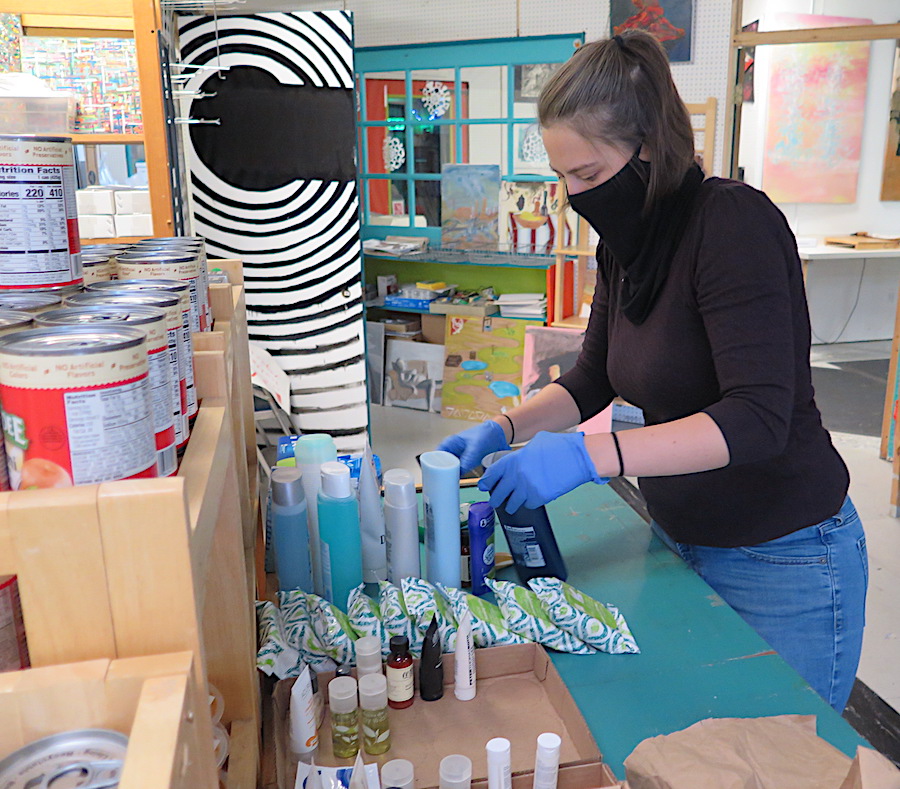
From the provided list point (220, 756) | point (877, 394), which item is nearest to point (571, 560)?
point (220, 756)

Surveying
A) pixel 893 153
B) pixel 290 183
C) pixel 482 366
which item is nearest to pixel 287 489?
pixel 290 183

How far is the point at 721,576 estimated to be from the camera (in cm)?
152

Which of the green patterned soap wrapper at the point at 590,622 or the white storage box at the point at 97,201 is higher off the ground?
the white storage box at the point at 97,201

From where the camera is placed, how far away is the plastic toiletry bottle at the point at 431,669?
3.82ft

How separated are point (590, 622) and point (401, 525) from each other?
358mm

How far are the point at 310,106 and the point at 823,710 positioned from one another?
3445 mm

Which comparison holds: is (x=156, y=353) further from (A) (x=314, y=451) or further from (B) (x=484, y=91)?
(B) (x=484, y=91)

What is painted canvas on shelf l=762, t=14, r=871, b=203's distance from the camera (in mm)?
6566

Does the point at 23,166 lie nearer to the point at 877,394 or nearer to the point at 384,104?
the point at 384,104

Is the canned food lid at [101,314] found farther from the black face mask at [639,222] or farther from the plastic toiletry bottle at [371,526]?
the black face mask at [639,222]

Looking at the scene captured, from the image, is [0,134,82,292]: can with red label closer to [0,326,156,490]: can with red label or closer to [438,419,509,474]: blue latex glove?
[0,326,156,490]: can with red label

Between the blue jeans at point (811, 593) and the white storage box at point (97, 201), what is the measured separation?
2217mm

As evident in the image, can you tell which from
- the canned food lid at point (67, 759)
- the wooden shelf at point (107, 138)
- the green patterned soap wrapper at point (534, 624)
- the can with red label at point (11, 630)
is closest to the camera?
the canned food lid at point (67, 759)

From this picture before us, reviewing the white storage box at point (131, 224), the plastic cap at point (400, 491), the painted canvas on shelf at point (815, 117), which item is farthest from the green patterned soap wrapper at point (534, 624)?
the painted canvas on shelf at point (815, 117)
